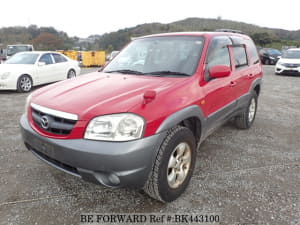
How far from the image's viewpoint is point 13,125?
4.55 metres

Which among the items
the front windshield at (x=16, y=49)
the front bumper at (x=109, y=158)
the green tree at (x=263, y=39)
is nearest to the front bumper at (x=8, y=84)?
the front bumper at (x=109, y=158)

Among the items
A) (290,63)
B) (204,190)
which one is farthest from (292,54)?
(204,190)

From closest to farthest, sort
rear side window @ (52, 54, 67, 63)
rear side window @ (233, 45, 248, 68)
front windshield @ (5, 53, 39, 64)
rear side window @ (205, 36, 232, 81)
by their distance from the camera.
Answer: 1. rear side window @ (205, 36, 232, 81)
2. rear side window @ (233, 45, 248, 68)
3. front windshield @ (5, 53, 39, 64)
4. rear side window @ (52, 54, 67, 63)

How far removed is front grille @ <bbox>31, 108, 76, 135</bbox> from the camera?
197 centimetres

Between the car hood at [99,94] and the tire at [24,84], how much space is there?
5.89m

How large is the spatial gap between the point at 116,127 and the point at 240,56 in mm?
2754

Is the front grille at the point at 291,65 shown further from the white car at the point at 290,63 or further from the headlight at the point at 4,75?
Result: the headlight at the point at 4,75

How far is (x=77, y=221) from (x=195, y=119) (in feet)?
5.09

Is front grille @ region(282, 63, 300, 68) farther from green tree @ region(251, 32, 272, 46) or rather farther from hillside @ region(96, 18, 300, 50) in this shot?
green tree @ region(251, 32, 272, 46)

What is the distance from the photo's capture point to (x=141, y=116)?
1889 mm

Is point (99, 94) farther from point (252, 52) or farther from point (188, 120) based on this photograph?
point (252, 52)

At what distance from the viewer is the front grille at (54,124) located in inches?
77.5

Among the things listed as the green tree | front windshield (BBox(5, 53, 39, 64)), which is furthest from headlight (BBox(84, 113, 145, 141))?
the green tree

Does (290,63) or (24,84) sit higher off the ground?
(290,63)
